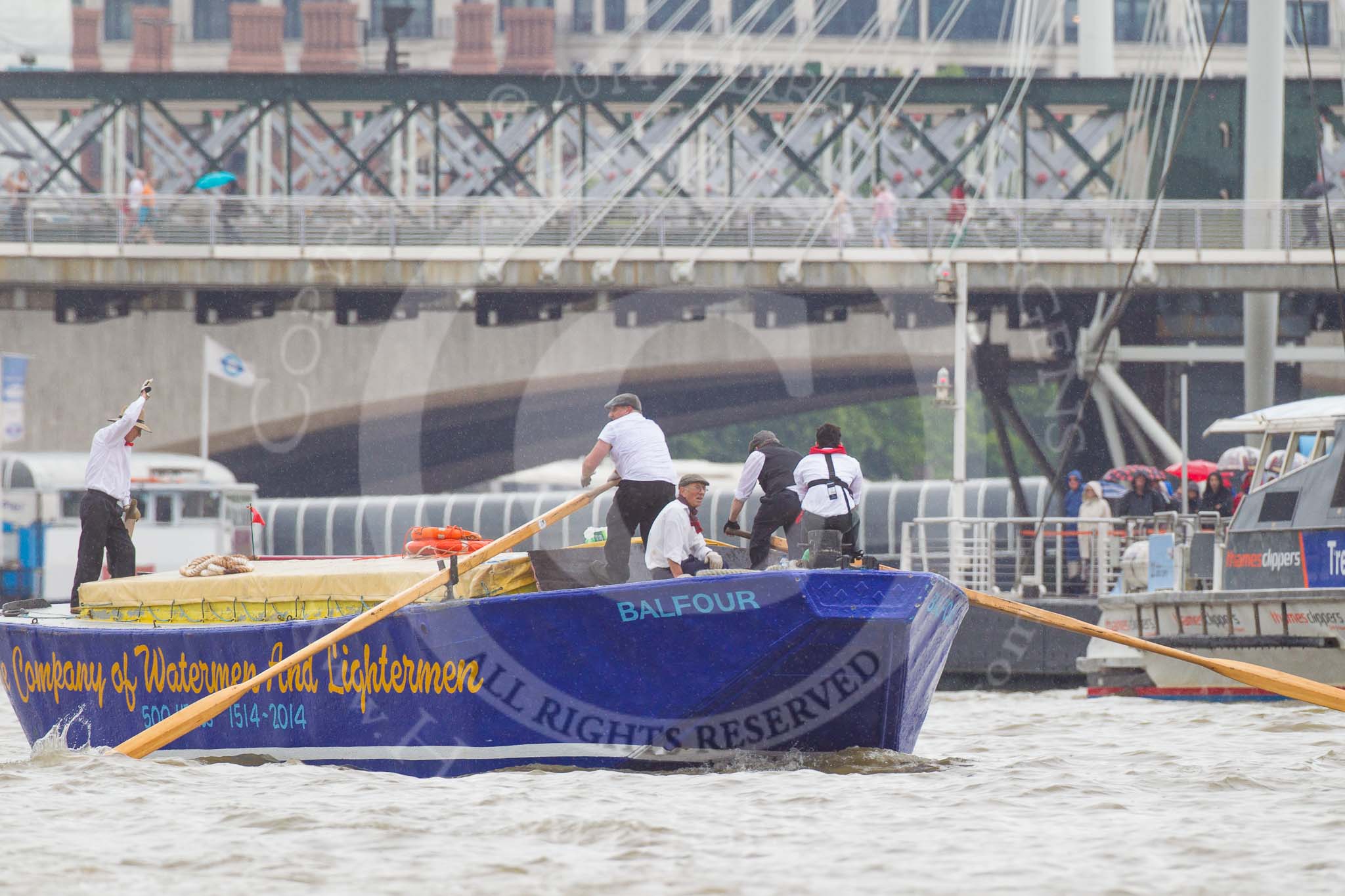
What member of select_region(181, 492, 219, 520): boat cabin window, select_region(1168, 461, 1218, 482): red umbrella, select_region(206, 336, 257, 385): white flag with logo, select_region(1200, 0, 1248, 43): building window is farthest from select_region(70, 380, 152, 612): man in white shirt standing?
select_region(1200, 0, 1248, 43): building window

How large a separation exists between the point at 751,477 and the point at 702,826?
15.7 feet

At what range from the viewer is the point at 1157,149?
47.4m

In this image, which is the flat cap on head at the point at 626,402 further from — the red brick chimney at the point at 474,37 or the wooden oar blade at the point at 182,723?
the red brick chimney at the point at 474,37

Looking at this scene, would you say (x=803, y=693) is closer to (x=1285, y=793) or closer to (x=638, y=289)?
(x=1285, y=793)

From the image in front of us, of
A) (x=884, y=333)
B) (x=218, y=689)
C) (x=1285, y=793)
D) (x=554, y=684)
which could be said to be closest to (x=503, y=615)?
(x=554, y=684)

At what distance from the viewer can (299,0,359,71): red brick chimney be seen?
9406 centimetres

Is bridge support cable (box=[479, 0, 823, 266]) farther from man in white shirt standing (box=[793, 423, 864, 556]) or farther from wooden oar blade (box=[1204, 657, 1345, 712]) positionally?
wooden oar blade (box=[1204, 657, 1345, 712])

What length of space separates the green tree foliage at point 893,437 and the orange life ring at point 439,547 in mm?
51644

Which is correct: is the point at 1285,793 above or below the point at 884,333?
below

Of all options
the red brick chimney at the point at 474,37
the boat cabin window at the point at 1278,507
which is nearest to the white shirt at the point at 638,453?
the boat cabin window at the point at 1278,507

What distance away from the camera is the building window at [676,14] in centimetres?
10088

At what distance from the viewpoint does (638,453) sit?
15.4 metres

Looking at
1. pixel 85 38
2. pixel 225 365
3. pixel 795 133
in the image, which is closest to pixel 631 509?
pixel 225 365

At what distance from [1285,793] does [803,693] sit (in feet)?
9.70
